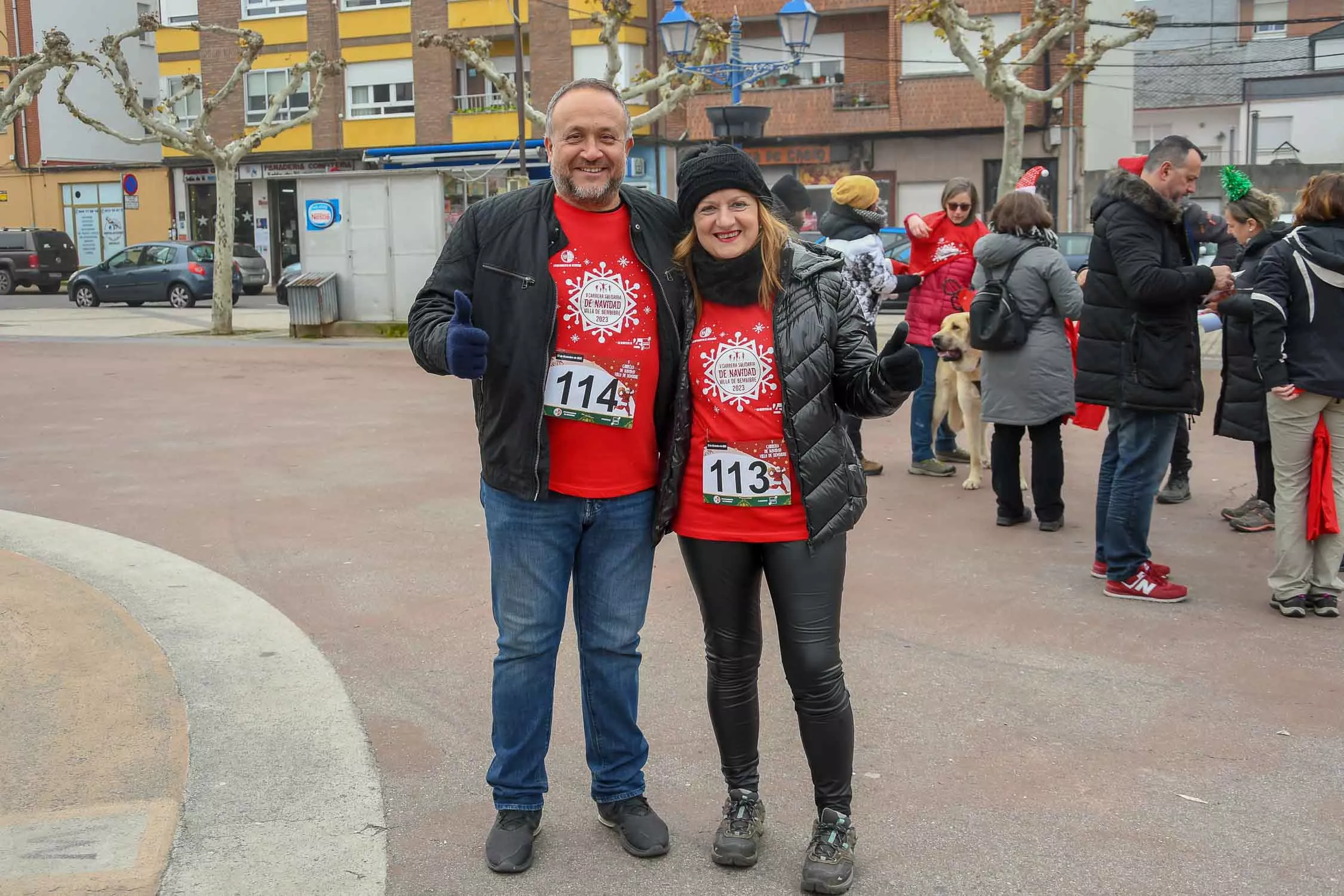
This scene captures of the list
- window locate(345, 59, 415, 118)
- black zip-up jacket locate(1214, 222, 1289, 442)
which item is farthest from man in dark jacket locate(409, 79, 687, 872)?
window locate(345, 59, 415, 118)

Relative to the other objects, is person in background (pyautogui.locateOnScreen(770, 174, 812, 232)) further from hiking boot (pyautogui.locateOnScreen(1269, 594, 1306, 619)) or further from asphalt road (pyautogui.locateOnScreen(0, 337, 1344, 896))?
hiking boot (pyautogui.locateOnScreen(1269, 594, 1306, 619))

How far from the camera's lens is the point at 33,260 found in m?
37.7

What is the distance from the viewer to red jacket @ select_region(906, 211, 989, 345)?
9.41 metres

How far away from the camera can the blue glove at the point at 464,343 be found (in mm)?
→ 3471

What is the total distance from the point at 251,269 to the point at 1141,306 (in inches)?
1329

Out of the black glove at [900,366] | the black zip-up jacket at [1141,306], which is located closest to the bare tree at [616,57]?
the black zip-up jacket at [1141,306]

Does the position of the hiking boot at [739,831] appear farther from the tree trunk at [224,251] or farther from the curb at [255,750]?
the tree trunk at [224,251]

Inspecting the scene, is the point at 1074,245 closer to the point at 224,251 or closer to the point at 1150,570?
the point at 224,251

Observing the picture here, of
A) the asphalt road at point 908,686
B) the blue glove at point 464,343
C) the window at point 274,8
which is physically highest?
the window at point 274,8

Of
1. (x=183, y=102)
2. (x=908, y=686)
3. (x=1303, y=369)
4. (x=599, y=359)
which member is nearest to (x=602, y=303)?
(x=599, y=359)

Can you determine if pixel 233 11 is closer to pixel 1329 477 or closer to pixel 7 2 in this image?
pixel 7 2

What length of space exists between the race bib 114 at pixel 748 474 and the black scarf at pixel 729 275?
377 millimetres

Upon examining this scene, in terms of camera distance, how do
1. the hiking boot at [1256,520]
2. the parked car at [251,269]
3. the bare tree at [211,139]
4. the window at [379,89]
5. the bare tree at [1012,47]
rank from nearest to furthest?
1. the hiking boot at [1256,520]
2. the bare tree at [1012,47]
3. the bare tree at [211,139]
4. the parked car at [251,269]
5. the window at [379,89]

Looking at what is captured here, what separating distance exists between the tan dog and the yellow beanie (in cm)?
91
